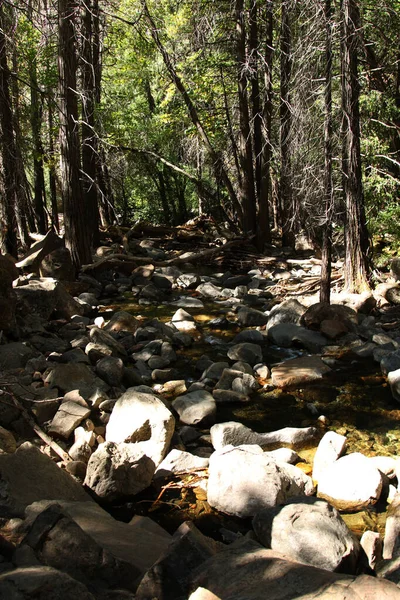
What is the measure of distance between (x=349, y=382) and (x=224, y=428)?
2338 mm

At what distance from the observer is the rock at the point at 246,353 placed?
7285 mm

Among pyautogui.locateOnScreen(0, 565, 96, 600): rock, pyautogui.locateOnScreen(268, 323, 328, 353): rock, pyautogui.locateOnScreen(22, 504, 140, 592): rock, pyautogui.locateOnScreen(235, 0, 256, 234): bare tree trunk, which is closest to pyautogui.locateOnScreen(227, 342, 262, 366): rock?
pyautogui.locateOnScreen(268, 323, 328, 353): rock

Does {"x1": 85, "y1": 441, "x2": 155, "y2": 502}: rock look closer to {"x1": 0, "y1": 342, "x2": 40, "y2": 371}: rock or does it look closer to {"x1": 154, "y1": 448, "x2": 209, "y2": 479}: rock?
{"x1": 154, "y1": 448, "x2": 209, "y2": 479}: rock

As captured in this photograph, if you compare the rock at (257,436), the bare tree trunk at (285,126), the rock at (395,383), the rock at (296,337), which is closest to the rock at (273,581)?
the rock at (257,436)

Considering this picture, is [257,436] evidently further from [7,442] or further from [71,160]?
[71,160]

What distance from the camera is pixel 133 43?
48.7 ft

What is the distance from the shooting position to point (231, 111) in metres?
15.5

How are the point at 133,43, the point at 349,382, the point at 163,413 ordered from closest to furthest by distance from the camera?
the point at 163,413 → the point at 349,382 → the point at 133,43

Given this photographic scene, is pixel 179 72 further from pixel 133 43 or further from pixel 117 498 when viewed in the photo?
pixel 117 498

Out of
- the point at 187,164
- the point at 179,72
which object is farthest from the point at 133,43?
the point at 187,164

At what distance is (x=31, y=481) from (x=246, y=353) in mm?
4120

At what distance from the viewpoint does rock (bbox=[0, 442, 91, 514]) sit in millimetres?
3398

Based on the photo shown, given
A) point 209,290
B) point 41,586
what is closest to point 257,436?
point 41,586

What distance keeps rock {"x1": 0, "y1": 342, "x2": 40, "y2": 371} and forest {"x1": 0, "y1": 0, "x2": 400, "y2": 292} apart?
2.01 meters
